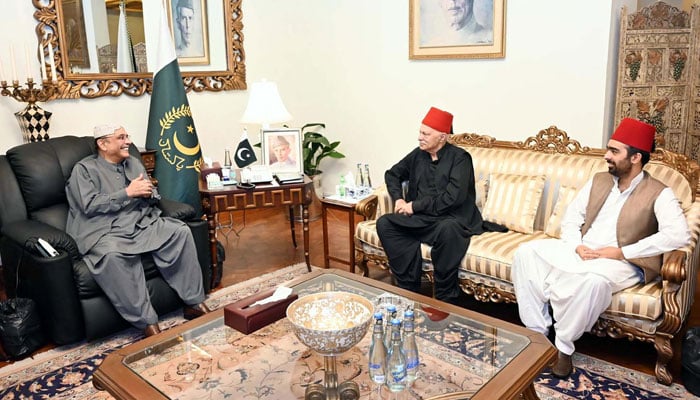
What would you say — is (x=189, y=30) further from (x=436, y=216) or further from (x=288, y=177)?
(x=436, y=216)

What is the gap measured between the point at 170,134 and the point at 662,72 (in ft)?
11.5

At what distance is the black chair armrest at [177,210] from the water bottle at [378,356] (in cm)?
190

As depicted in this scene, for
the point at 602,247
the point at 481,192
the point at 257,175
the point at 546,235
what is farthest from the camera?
the point at 257,175

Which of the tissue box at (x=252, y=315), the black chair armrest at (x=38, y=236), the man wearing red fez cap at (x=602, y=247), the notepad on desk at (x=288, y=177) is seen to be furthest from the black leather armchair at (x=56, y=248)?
the man wearing red fez cap at (x=602, y=247)

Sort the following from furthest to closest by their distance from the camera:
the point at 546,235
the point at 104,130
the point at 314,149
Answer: the point at 314,149 < the point at 546,235 < the point at 104,130

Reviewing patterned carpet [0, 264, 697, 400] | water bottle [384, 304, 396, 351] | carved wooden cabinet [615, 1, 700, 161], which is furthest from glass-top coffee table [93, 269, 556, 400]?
carved wooden cabinet [615, 1, 700, 161]

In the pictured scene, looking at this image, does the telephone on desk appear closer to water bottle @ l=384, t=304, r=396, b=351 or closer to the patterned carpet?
the patterned carpet

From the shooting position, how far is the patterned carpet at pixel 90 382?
242 centimetres

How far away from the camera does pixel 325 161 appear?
5.64 meters

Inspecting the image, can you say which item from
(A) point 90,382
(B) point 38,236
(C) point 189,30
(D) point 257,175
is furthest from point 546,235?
(C) point 189,30

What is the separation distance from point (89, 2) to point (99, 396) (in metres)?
2.82

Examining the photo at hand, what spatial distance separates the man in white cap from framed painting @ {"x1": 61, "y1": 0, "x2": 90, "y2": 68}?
44.0 inches

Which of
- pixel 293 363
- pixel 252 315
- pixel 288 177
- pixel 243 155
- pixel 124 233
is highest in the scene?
pixel 243 155

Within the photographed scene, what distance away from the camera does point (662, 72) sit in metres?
4.08
